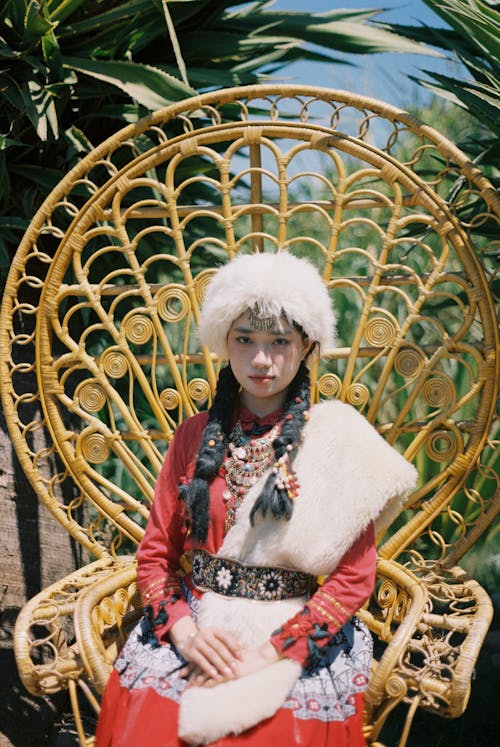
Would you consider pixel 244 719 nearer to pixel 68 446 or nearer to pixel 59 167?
pixel 68 446

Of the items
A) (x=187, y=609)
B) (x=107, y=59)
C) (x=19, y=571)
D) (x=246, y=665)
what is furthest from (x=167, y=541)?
(x=107, y=59)

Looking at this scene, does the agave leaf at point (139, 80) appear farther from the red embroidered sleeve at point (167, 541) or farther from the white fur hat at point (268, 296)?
the red embroidered sleeve at point (167, 541)

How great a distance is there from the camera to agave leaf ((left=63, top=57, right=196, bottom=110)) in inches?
105

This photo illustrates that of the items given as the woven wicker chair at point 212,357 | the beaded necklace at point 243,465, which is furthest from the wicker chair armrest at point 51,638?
the beaded necklace at point 243,465

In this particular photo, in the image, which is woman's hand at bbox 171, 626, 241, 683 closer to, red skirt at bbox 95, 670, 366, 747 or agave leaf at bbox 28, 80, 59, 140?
red skirt at bbox 95, 670, 366, 747

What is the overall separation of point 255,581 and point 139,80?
71.1 inches

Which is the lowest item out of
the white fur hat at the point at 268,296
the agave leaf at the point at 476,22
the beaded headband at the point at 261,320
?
the beaded headband at the point at 261,320

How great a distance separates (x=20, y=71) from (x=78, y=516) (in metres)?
1.65

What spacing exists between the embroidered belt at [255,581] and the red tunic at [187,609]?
0.06 metres

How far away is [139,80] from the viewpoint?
272 cm

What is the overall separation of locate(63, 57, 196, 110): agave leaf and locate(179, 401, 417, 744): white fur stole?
1.41 meters

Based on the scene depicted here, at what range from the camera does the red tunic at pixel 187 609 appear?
1.58 m

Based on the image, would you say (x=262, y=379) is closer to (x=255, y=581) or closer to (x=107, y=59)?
(x=255, y=581)

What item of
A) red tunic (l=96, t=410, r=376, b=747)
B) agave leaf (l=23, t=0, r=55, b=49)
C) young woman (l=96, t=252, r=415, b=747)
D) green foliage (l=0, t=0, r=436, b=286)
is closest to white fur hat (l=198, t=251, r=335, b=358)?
young woman (l=96, t=252, r=415, b=747)
